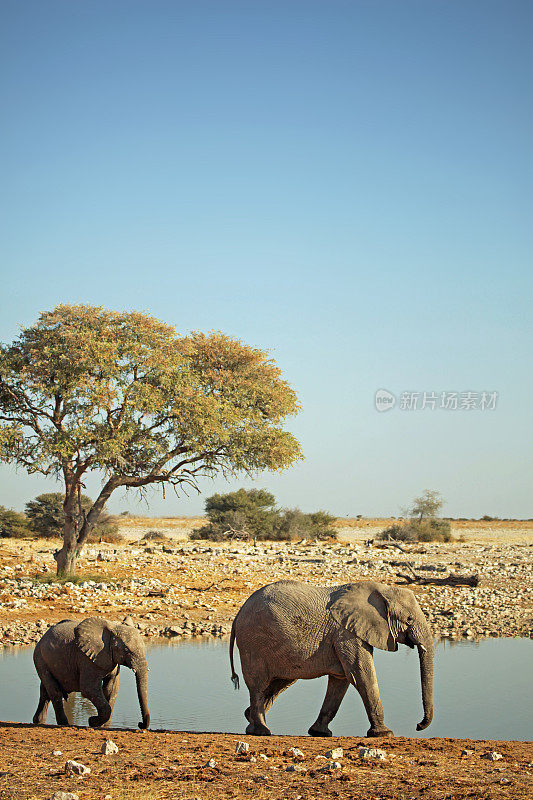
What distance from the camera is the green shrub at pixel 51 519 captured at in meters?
45.3

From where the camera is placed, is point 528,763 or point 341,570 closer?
point 528,763

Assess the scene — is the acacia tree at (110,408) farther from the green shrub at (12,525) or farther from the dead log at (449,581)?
the green shrub at (12,525)

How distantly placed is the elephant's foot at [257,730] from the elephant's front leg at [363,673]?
1144 mm

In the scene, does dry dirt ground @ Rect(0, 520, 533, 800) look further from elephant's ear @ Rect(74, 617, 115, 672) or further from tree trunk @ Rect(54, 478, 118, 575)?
elephant's ear @ Rect(74, 617, 115, 672)

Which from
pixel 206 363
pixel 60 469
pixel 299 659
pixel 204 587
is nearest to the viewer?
pixel 299 659

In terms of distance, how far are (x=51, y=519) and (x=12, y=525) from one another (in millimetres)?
2447

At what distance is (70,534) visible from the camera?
25094 millimetres

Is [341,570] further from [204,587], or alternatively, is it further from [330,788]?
Result: [330,788]

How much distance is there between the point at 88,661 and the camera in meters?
10.7

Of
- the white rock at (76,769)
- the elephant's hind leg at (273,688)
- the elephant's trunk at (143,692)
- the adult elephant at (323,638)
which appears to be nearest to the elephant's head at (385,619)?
the adult elephant at (323,638)

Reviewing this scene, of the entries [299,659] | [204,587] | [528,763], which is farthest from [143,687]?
[204,587]

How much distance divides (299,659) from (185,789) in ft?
11.0

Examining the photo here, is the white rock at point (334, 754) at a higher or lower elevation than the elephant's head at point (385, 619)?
lower

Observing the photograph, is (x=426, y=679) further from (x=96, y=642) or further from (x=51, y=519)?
(x=51, y=519)
